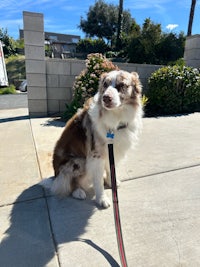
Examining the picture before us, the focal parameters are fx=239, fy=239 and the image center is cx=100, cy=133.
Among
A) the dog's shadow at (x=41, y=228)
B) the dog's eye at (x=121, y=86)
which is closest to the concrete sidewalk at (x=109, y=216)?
the dog's shadow at (x=41, y=228)

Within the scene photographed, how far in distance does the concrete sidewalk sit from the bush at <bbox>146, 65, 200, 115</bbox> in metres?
3.15

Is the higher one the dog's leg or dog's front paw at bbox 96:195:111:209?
the dog's leg

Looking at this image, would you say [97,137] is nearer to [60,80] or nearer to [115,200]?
[115,200]

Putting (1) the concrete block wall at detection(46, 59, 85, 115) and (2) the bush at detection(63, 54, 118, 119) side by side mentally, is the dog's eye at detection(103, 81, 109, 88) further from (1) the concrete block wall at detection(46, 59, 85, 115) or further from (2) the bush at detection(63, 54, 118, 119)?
(1) the concrete block wall at detection(46, 59, 85, 115)

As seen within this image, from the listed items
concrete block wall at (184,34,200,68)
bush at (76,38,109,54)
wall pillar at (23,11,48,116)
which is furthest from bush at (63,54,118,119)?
bush at (76,38,109,54)

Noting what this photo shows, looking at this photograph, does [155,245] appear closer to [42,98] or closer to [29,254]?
[29,254]

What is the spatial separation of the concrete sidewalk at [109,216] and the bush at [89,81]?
240 centimetres

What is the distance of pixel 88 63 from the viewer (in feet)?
22.0

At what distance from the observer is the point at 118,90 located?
2621 millimetres

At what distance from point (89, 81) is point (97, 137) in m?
3.92

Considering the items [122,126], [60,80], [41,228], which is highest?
[60,80]

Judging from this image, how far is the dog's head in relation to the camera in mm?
2432

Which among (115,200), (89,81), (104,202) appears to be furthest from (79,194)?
(89,81)

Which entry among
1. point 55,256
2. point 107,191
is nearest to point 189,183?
point 107,191
